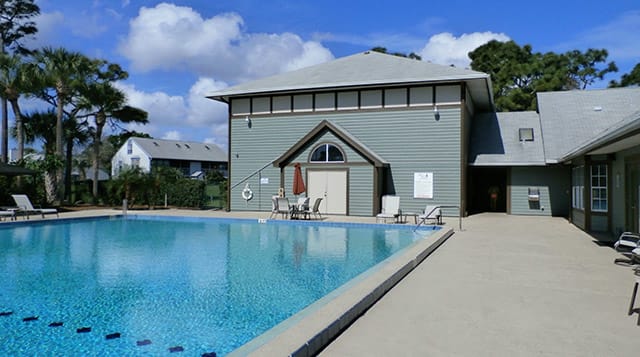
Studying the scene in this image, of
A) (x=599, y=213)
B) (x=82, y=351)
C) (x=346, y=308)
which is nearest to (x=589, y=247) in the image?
(x=599, y=213)

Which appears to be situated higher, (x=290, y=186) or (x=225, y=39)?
(x=225, y=39)

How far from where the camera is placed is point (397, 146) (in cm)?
1848

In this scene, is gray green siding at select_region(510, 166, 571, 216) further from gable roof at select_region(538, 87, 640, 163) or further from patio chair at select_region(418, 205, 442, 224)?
patio chair at select_region(418, 205, 442, 224)

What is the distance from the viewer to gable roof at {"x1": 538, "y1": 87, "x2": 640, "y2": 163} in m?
17.5

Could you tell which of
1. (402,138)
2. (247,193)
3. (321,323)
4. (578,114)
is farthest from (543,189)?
(321,323)

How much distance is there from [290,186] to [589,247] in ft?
39.0

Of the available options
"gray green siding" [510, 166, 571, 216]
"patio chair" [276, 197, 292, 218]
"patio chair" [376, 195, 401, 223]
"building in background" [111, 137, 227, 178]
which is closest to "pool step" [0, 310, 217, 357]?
"patio chair" [276, 197, 292, 218]

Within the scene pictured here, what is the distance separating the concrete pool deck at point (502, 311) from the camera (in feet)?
12.7

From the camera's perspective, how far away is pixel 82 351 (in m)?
4.52

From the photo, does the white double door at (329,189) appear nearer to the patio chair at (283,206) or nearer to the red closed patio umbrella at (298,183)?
the red closed patio umbrella at (298,183)

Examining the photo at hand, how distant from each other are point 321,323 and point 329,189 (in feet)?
48.4

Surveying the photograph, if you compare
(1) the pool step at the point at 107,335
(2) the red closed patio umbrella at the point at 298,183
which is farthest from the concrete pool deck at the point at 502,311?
(2) the red closed patio umbrella at the point at 298,183

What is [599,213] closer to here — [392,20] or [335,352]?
[392,20]

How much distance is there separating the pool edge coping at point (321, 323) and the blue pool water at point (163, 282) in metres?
0.80
